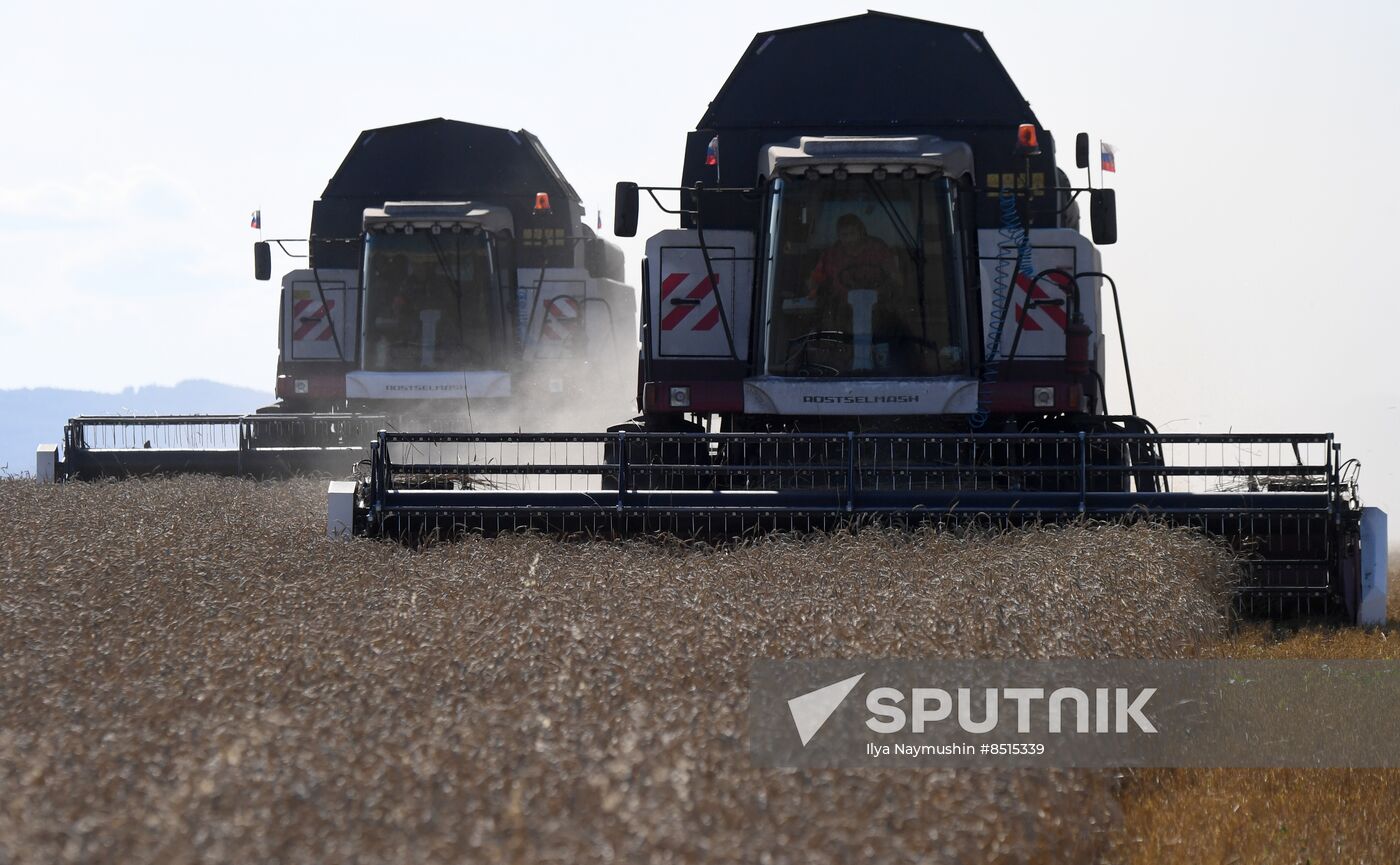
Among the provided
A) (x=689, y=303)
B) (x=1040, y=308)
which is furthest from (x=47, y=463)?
(x=1040, y=308)

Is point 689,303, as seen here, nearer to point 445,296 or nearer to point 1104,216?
point 1104,216

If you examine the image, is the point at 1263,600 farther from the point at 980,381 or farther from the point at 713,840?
the point at 713,840

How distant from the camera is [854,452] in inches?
304

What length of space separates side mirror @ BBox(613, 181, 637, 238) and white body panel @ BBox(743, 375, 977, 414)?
124 centimetres

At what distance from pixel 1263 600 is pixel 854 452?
6.55ft

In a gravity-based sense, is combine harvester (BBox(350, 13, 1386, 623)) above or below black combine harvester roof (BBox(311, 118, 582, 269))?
below

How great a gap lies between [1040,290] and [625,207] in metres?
2.43

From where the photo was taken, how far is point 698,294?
376 inches

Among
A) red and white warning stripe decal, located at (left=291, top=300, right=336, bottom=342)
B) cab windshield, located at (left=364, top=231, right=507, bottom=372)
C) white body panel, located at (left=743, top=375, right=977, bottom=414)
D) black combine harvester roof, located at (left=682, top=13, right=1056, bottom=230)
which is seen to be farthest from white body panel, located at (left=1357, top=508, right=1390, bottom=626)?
red and white warning stripe decal, located at (left=291, top=300, right=336, bottom=342)

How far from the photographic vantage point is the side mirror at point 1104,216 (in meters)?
9.25

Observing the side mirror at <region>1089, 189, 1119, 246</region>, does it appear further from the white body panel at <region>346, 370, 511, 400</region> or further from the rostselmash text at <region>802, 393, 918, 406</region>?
the white body panel at <region>346, 370, 511, 400</region>

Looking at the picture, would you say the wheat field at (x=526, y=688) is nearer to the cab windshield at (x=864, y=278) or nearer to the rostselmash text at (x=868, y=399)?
the rostselmash text at (x=868, y=399)

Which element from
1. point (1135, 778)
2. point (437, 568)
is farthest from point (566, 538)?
point (1135, 778)

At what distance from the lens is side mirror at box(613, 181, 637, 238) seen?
922 cm
